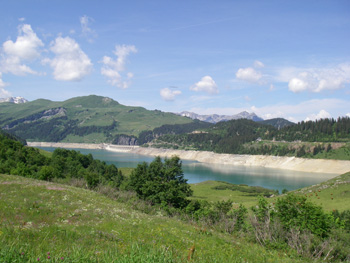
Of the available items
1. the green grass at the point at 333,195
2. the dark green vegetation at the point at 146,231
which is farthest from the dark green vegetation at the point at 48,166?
the green grass at the point at 333,195

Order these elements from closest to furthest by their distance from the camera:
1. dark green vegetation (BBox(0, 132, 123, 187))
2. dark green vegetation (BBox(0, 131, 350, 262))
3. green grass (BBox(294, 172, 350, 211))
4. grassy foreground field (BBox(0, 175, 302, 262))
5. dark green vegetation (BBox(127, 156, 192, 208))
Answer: dark green vegetation (BBox(0, 131, 350, 262)) < grassy foreground field (BBox(0, 175, 302, 262)) < green grass (BBox(294, 172, 350, 211)) < dark green vegetation (BBox(127, 156, 192, 208)) < dark green vegetation (BBox(0, 132, 123, 187))

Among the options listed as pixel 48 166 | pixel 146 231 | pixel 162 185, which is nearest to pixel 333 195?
pixel 162 185

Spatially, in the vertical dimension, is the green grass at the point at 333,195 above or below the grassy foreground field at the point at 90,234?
below

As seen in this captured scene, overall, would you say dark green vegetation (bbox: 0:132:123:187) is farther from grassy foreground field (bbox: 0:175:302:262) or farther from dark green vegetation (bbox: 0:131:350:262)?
grassy foreground field (bbox: 0:175:302:262)

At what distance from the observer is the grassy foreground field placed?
6.85m

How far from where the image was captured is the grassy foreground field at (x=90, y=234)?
685 centimetres

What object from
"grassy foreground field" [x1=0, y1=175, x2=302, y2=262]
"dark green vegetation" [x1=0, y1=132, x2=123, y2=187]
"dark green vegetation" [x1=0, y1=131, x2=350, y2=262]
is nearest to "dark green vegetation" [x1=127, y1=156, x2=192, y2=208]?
"dark green vegetation" [x1=0, y1=131, x2=350, y2=262]

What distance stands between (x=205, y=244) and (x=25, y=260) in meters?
10.8

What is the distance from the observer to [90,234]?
12.9 meters

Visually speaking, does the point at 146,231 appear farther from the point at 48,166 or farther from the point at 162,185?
the point at 48,166

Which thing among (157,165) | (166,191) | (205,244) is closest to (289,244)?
(205,244)

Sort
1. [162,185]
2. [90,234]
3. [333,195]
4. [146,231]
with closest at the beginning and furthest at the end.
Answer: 1. [90,234]
2. [146,231]
3. [162,185]
4. [333,195]

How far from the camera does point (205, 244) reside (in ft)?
47.3

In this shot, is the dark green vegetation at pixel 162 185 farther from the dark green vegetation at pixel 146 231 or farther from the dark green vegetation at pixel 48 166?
the dark green vegetation at pixel 48 166
